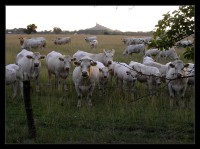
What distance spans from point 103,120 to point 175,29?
10.6 ft

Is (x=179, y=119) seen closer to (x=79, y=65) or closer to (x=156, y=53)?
(x=79, y=65)

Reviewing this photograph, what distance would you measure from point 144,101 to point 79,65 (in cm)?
279

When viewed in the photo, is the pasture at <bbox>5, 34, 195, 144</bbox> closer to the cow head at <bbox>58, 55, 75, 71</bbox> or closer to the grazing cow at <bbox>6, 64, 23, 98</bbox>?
the grazing cow at <bbox>6, 64, 23, 98</bbox>

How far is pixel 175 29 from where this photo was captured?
7598mm

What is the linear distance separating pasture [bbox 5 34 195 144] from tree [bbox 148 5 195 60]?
1205 millimetres

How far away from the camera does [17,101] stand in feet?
39.7

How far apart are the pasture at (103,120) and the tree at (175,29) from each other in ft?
3.95

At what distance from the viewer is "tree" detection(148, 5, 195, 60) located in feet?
24.2

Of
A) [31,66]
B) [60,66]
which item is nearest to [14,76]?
[31,66]

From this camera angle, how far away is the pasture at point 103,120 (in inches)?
312

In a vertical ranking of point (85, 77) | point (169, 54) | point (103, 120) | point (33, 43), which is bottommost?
point (103, 120)

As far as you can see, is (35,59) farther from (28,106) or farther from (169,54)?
(169,54)

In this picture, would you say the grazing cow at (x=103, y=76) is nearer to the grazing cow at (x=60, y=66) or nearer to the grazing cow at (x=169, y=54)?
the grazing cow at (x=60, y=66)
